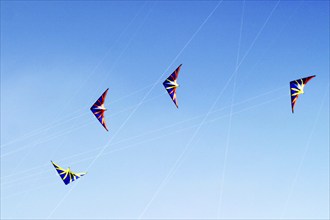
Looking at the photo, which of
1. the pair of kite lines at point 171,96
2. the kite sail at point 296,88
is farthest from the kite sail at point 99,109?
the kite sail at point 296,88

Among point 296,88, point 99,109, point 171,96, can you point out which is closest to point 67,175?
point 99,109

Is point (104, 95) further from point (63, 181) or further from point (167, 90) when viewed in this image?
point (63, 181)

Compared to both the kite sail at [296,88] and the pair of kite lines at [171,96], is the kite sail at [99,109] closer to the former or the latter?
the pair of kite lines at [171,96]

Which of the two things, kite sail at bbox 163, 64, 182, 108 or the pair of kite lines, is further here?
kite sail at bbox 163, 64, 182, 108

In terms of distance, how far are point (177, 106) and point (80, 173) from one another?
768 cm

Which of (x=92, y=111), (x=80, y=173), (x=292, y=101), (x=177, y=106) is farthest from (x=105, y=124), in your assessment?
(x=292, y=101)

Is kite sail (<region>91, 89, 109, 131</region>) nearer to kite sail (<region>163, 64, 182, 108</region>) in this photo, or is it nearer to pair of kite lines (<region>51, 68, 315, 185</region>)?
pair of kite lines (<region>51, 68, 315, 185</region>)

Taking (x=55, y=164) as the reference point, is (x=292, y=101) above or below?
Result: above

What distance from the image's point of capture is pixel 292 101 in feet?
Answer: 70.8

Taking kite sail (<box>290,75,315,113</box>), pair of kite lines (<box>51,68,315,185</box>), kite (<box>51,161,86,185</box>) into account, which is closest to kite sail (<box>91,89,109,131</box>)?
pair of kite lines (<box>51,68,315,185</box>)

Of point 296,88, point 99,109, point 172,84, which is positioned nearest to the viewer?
point 296,88

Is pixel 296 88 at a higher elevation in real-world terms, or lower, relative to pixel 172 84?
higher

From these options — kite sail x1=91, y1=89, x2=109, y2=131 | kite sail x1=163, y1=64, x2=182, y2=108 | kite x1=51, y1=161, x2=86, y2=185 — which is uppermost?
kite sail x1=163, y1=64, x2=182, y2=108

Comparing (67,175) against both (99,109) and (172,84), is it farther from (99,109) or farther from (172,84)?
(172,84)
